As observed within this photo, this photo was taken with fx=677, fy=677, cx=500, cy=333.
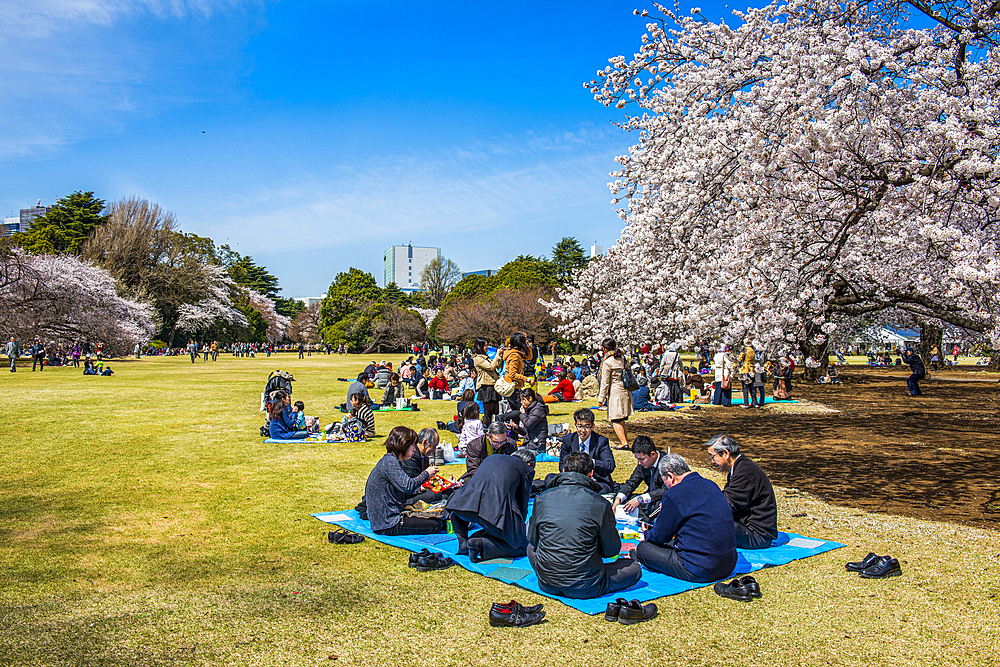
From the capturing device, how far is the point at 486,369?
13.0 m

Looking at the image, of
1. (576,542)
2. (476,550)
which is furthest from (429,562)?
(576,542)

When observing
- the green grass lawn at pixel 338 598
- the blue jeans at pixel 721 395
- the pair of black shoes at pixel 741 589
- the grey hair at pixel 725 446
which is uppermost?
the grey hair at pixel 725 446

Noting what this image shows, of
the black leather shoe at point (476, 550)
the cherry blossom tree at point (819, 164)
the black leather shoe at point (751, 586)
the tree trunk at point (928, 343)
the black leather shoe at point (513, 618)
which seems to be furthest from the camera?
the tree trunk at point (928, 343)

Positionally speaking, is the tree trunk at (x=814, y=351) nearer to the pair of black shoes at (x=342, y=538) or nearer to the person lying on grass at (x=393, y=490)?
the person lying on grass at (x=393, y=490)

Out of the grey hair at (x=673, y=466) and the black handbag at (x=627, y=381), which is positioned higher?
the black handbag at (x=627, y=381)

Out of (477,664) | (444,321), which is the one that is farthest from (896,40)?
(444,321)

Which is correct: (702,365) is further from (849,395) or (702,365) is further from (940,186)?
(940,186)

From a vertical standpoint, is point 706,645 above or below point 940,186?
below

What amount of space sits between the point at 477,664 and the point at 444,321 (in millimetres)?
59030

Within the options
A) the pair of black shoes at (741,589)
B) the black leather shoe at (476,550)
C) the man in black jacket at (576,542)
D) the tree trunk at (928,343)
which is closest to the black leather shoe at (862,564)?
the pair of black shoes at (741,589)

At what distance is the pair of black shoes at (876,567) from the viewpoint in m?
5.46

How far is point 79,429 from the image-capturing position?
13766 millimetres

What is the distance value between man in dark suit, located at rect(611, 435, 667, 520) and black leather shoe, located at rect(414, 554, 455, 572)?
198cm

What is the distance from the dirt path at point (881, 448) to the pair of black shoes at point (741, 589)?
11.8ft
